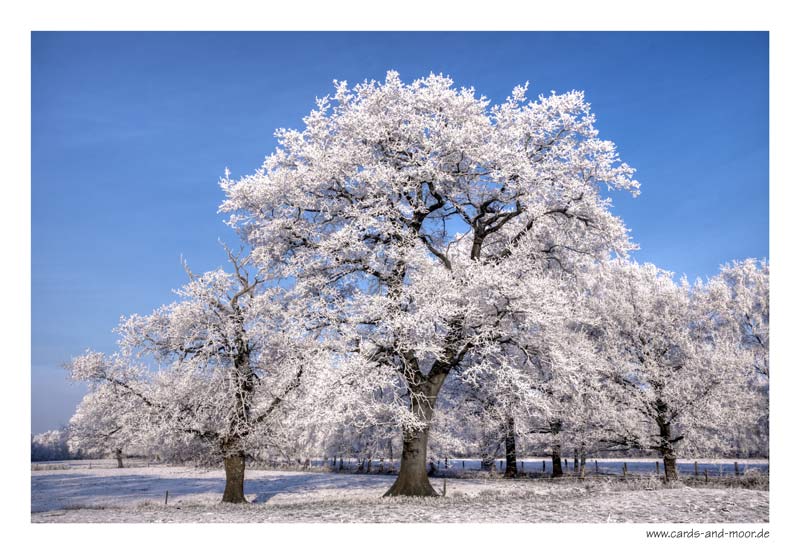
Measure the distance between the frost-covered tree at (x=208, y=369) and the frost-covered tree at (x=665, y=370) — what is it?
1526 cm

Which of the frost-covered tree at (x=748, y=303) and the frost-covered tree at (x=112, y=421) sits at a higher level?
the frost-covered tree at (x=748, y=303)

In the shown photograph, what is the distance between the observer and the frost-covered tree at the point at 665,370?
28.2m

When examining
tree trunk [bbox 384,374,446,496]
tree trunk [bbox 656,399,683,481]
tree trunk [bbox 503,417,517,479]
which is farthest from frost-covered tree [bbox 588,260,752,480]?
tree trunk [bbox 384,374,446,496]

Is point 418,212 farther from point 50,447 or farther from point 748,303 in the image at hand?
point 50,447

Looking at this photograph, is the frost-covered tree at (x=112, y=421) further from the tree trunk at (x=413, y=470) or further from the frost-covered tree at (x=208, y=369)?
the tree trunk at (x=413, y=470)

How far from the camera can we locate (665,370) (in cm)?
2878

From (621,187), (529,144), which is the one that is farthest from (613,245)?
(529,144)

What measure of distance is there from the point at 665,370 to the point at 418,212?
16154 mm

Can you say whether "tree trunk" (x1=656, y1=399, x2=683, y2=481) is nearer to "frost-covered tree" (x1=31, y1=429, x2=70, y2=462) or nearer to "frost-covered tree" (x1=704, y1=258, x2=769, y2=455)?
"frost-covered tree" (x1=704, y1=258, x2=769, y2=455)

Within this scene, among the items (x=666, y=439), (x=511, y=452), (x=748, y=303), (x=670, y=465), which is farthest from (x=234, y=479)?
(x=748, y=303)

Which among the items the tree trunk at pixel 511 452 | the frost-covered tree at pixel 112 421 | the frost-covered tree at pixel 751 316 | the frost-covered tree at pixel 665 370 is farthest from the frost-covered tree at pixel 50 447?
the frost-covered tree at pixel 751 316
